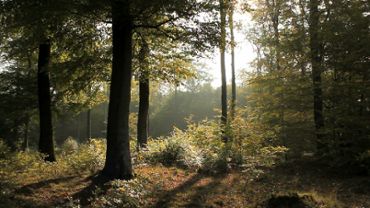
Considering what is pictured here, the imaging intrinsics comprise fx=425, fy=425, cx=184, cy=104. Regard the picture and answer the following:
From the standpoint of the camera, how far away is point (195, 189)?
10172 mm

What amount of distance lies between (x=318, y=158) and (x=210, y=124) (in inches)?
177

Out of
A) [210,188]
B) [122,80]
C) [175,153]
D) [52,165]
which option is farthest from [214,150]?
[52,165]

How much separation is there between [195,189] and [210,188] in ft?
1.34

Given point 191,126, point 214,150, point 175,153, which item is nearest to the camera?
point 175,153

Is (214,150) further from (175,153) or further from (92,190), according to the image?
(92,190)

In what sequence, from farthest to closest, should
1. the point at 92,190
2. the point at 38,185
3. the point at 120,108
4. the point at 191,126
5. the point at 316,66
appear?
the point at 191,126 < the point at 316,66 < the point at 120,108 < the point at 38,185 < the point at 92,190

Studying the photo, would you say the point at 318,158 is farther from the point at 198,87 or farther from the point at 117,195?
the point at 198,87

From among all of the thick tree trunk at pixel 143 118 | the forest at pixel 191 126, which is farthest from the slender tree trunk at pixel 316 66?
the thick tree trunk at pixel 143 118

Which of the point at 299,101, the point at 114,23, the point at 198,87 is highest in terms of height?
the point at 198,87

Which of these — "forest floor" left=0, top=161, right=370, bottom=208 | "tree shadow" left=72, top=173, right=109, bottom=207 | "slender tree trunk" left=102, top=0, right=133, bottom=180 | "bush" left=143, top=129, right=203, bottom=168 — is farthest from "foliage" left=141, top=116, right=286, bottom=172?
"tree shadow" left=72, top=173, right=109, bottom=207

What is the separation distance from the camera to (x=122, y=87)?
1087 centimetres

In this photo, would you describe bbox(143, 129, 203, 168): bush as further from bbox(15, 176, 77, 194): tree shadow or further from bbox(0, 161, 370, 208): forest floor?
bbox(15, 176, 77, 194): tree shadow

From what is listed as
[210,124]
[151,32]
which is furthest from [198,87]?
[151,32]

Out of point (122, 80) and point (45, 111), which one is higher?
point (122, 80)
